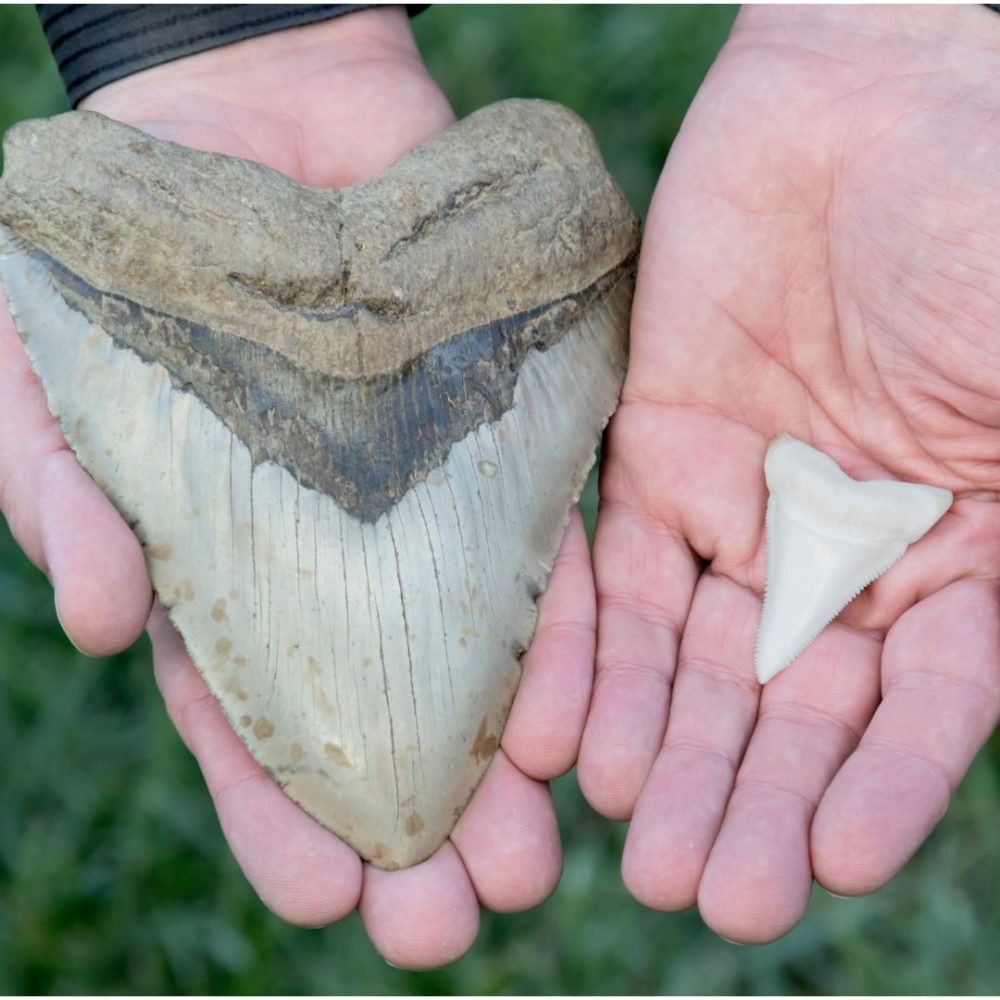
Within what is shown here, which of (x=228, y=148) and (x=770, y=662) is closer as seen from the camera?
(x=770, y=662)

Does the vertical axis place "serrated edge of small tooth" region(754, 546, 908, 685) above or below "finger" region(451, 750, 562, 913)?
above

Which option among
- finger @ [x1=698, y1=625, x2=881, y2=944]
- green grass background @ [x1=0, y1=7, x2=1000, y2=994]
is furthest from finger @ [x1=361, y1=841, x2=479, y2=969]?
green grass background @ [x1=0, y1=7, x2=1000, y2=994]

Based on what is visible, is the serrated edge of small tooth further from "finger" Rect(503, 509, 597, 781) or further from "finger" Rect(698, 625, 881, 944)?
"finger" Rect(503, 509, 597, 781)

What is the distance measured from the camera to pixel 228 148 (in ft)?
8.23

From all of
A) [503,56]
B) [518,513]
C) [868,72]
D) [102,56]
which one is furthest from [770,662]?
[503,56]

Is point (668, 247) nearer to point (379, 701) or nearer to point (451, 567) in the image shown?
point (451, 567)

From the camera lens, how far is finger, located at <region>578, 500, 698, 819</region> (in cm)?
202

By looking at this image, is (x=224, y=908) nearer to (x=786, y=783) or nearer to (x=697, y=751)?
(x=697, y=751)

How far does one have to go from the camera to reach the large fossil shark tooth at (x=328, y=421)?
1995mm

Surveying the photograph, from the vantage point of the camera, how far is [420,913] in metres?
1.94

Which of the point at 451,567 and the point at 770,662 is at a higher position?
the point at 451,567

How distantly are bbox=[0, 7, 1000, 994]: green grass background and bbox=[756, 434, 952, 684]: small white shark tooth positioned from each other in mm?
827

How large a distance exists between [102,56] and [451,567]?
4.04ft

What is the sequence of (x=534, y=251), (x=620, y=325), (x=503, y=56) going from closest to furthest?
(x=534, y=251) < (x=620, y=325) < (x=503, y=56)
